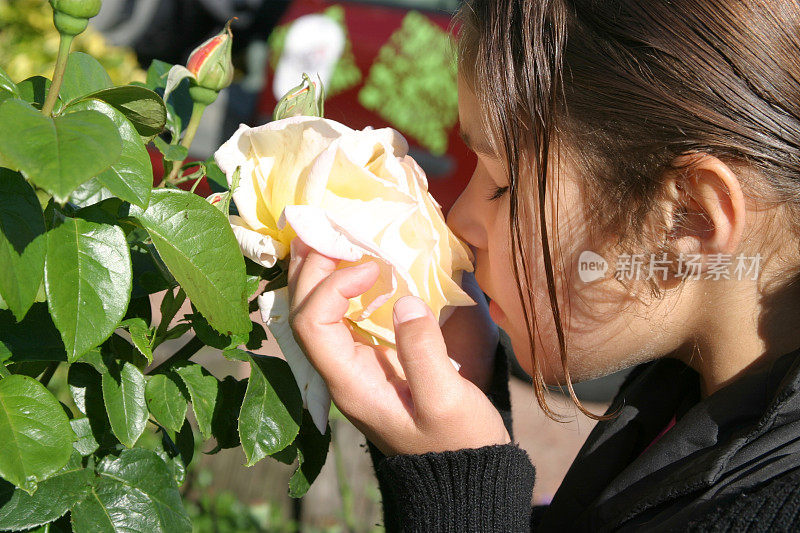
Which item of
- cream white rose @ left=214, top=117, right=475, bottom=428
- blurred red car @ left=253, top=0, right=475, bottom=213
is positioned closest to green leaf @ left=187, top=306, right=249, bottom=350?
cream white rose @ left=214, top=117, right=475, bottom=428

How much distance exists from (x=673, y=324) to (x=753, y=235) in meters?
0.19

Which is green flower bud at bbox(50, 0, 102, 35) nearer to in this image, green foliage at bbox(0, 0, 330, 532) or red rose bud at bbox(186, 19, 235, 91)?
green foliage at bbox(0, 0, 330, 532)

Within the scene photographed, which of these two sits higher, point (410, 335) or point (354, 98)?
point (410, 335)

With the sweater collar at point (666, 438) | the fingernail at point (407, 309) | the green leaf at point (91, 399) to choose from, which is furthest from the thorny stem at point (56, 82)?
the sweater collar at point (666, 438)

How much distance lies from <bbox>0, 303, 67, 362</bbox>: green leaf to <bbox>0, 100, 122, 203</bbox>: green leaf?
0.25m

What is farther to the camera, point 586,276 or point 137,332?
point 586,276

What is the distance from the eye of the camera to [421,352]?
108cm

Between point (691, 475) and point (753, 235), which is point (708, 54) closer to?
point (753, 235)

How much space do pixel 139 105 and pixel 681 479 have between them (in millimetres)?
861

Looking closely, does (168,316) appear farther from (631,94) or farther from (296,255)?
(631,94)

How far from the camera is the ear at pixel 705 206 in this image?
1048 mm

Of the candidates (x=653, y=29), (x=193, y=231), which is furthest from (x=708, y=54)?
(x=193, y=231)

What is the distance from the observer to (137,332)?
845mm

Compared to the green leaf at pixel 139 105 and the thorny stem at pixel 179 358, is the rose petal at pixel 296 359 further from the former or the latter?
the green leaf at pixel 139 105
